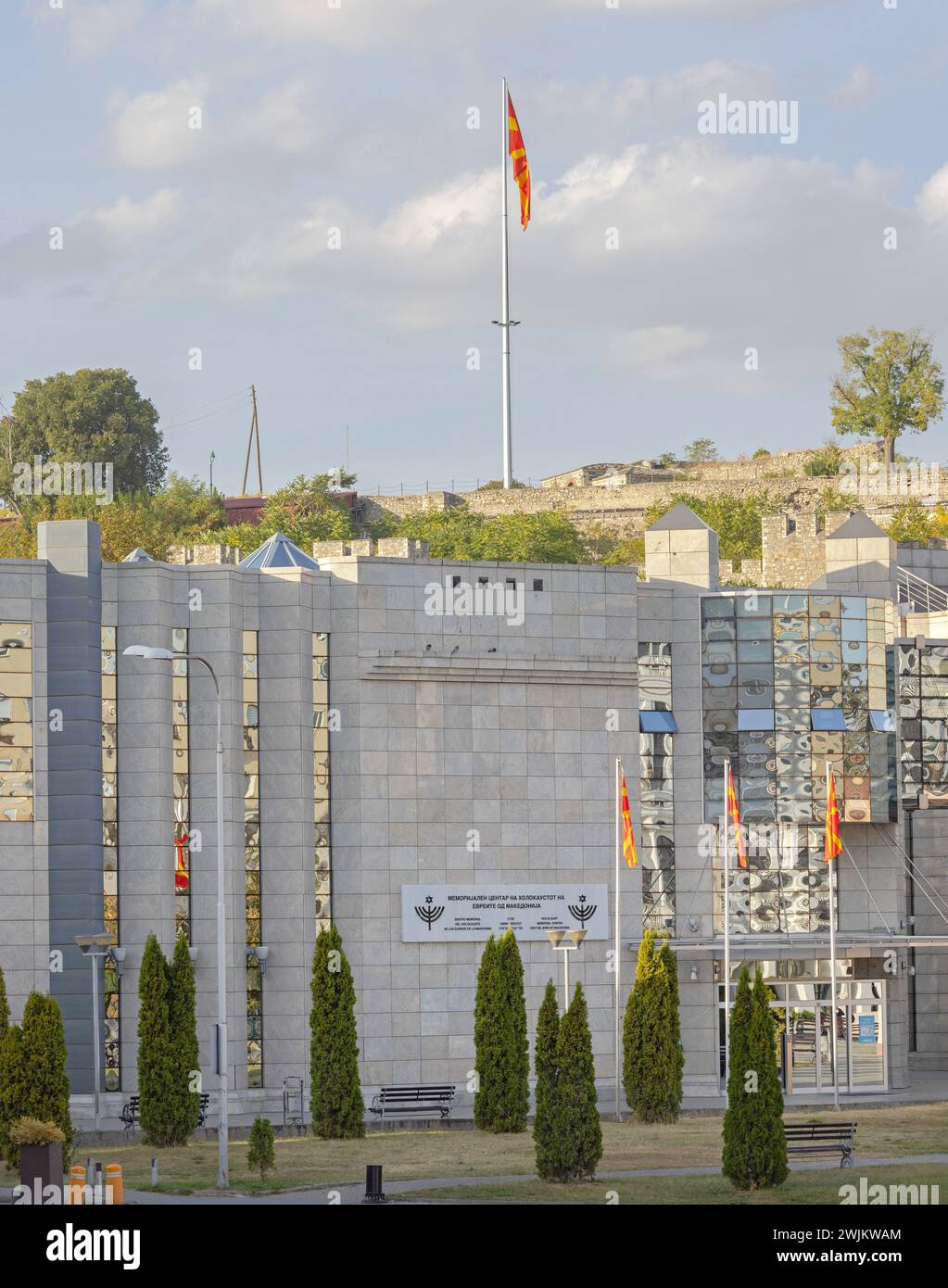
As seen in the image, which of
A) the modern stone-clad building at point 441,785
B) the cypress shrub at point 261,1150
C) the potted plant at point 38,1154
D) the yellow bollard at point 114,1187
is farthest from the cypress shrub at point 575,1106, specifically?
the modern stone-clad building at point 441,785

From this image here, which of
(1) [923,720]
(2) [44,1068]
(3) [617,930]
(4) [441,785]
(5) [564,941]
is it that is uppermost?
(1) [923,720]

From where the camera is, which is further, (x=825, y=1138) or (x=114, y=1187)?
(x=825, y=1138)

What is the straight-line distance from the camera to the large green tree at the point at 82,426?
125500mm

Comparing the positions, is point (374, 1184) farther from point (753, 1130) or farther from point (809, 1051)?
point (809, 1051)

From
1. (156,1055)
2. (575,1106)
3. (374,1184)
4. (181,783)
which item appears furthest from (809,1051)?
(374,1184)

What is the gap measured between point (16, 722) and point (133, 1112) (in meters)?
9.46

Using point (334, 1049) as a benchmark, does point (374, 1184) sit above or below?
below

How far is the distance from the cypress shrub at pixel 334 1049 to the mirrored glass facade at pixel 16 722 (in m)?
8.17

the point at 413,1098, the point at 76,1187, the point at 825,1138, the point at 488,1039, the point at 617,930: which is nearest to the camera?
the point at 76,1187

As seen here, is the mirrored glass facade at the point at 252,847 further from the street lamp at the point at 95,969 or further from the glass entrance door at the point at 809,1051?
the glass entrance door at the point at 809,1051

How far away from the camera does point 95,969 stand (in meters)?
47.5
